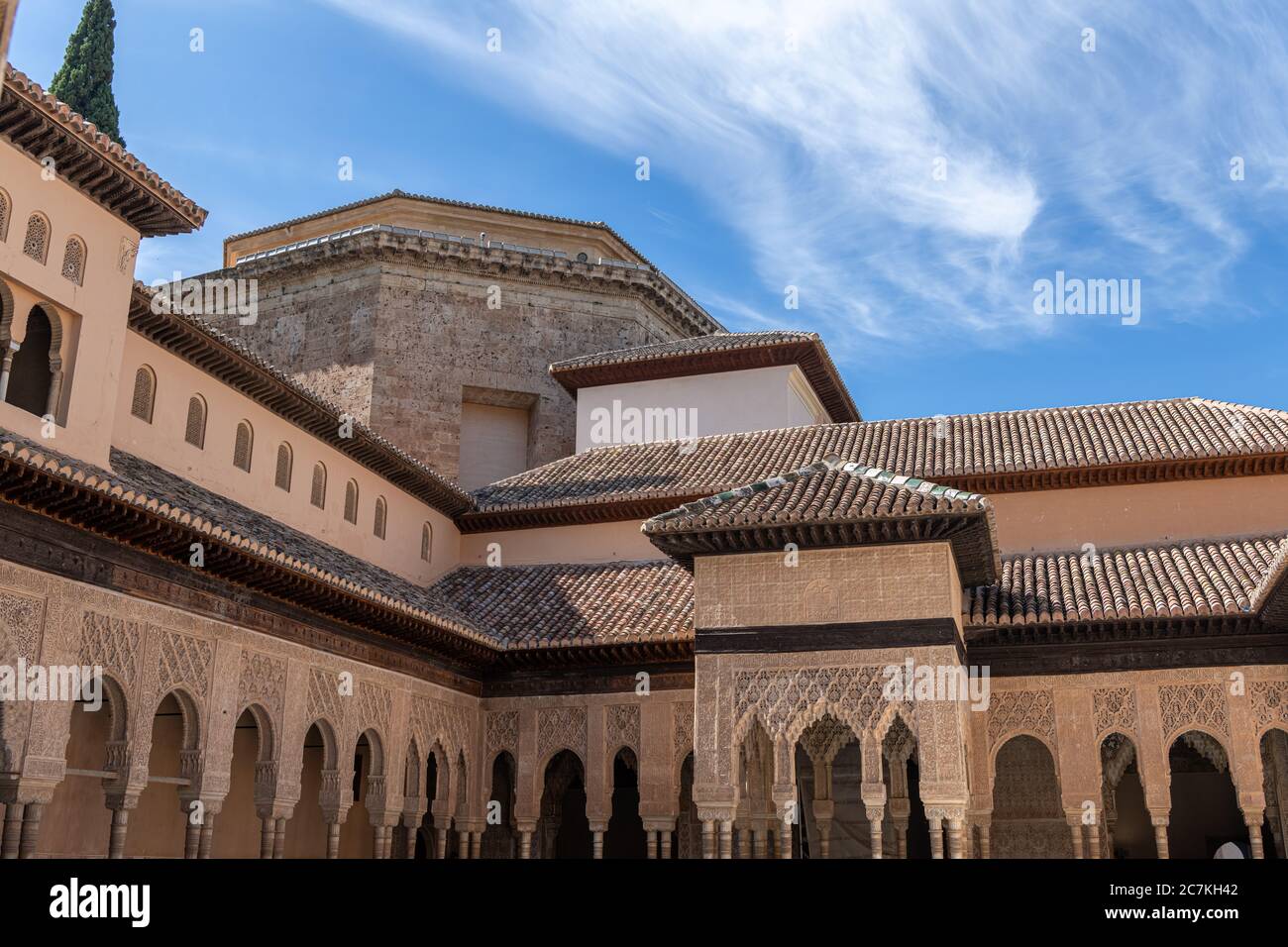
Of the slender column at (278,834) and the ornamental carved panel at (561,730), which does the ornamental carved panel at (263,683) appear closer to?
the slender column at (278,834)

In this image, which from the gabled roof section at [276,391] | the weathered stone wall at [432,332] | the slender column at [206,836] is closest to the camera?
the slender column at [206,836]

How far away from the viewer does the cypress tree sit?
911 inches

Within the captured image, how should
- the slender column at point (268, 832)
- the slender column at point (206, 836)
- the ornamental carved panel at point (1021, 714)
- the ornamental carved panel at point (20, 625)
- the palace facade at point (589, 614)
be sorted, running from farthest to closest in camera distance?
the ornamental carved panel at point (1021, 714) < the slender column at point (268, 832) < the slender column at point (206, 836) < the palace facade at point (589, 614) < the ornamental carved panel at point (20, 625)

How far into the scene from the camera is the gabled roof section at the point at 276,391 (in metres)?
12.5

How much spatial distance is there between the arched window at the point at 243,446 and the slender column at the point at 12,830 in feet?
17.9

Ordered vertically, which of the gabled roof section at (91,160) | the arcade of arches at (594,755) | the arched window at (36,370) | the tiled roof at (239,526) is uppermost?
the gabled roof section at (91,160)

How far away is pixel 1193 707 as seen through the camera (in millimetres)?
13688

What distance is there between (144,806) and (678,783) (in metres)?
6.14

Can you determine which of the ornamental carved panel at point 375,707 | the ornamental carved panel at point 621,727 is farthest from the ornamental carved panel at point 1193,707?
the ornamental carved panel at point 375,707

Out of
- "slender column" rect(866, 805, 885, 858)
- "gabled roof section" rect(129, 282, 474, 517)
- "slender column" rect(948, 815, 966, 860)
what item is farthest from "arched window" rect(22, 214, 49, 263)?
"slender column" rect(948, 815, 966, 860)
